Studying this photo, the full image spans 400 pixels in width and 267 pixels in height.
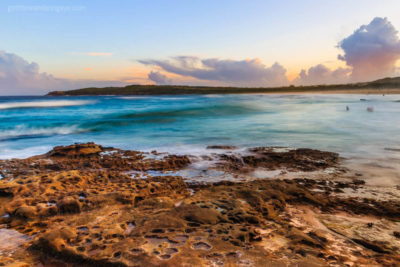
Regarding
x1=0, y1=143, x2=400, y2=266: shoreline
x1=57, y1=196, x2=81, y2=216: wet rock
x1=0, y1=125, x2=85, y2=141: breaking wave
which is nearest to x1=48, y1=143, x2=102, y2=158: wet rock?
x1=0, y1=143, x2=400, y2=266: shoreline

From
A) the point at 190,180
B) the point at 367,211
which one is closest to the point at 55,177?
the point at 190,180

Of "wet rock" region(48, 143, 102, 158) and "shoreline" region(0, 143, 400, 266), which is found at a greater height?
"wet rock" region(48, 143, 102, 158)

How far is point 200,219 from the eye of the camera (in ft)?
11.0

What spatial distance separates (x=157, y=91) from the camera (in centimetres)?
12450

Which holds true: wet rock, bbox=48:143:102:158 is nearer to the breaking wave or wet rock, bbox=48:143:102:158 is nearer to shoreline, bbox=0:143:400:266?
shoreline, bbox=0:143:400:266

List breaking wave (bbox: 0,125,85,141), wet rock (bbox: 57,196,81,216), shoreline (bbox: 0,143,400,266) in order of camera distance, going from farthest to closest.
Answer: breaking wave (bbox: 0,125,85,141)
wet rock (bbox: 57,196,81,216)
shoreline (bbox: 0,143,400,266)

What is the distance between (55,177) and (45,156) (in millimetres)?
3626

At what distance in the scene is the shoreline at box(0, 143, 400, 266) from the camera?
2648 millimetres

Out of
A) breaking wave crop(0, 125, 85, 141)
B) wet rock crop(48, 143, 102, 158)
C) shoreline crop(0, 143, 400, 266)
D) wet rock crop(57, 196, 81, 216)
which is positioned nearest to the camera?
shoreline crop(0, 143, 400, 266)

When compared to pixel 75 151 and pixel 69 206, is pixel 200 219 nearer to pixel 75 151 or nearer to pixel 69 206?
pixel 69 206

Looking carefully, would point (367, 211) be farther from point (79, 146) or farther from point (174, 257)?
point (79, 146)

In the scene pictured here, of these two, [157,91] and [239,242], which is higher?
[157,91]

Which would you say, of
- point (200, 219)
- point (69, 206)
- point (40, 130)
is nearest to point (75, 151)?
point (69, 206)

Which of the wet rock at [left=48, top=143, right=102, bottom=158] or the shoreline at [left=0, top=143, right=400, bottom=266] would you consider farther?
the wet rock at [left=48, top=143, right=102, bottom=158]
